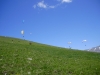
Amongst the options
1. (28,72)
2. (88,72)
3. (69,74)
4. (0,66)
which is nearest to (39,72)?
(28,72)

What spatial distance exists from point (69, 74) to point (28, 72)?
5276mm

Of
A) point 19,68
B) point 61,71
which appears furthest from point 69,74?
point 19,68

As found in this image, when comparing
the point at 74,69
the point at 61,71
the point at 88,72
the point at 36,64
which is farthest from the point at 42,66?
the point at 88,72

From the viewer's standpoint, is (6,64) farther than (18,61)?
No

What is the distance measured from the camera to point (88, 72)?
20.6m

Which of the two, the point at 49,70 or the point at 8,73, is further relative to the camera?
the point at 49,70

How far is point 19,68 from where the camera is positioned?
63.5 feet

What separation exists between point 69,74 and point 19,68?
652 cm

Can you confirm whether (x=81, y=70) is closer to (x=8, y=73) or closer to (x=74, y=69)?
(x=74, y=69)

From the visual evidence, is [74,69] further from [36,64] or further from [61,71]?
[36,64]

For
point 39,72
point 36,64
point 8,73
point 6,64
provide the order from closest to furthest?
point 8,73 → point 39,72 → point 6,64 → point 36,64

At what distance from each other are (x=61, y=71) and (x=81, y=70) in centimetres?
314

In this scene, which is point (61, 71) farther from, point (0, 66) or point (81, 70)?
point (0, 66)

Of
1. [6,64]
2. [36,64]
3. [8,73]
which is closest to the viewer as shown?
[8,73]
